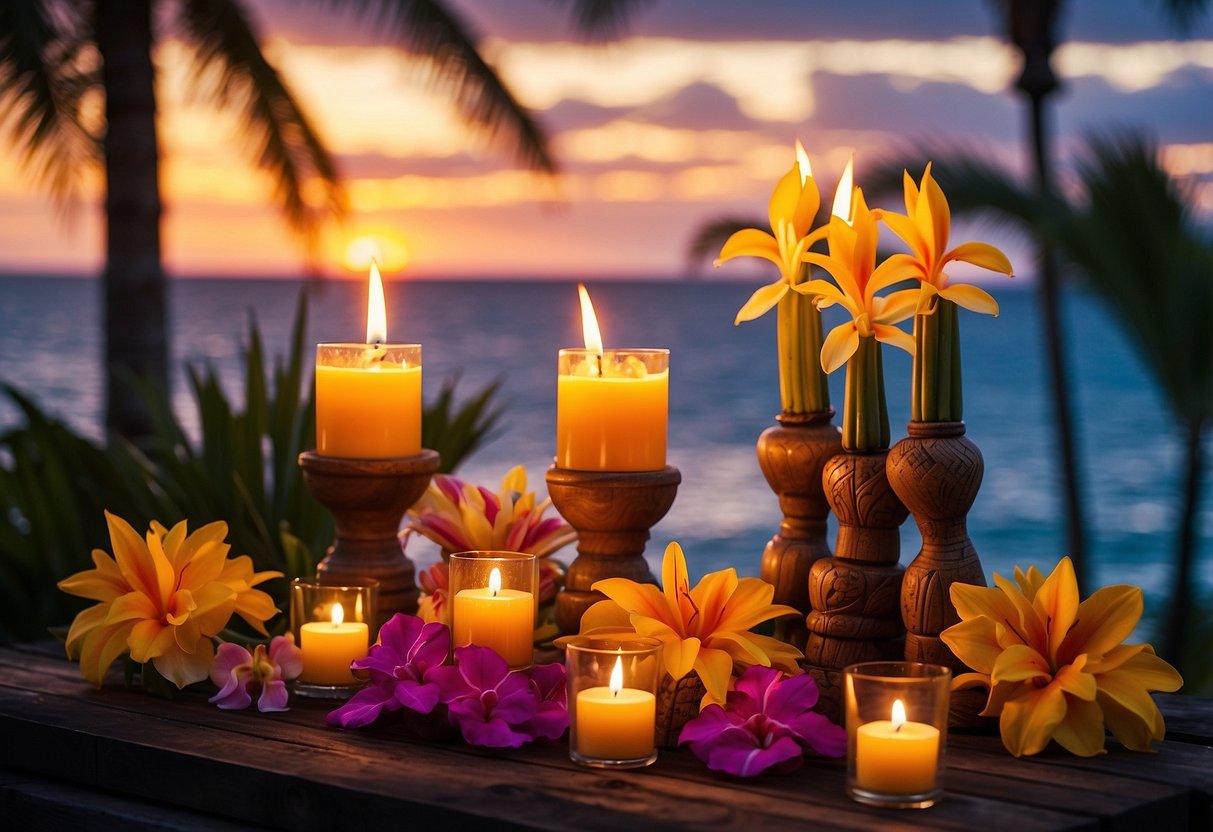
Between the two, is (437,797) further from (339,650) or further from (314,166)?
(314,166)

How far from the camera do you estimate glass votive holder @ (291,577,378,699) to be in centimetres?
167

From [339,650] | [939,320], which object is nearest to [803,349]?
[939,320]

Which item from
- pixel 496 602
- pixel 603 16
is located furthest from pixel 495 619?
pixel 603 16

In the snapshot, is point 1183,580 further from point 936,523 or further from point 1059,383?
point 936,523

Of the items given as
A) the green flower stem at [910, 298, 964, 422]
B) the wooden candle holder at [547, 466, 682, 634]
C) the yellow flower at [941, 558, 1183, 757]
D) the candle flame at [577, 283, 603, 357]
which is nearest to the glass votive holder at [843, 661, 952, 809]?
the yellow flower at [941, 558, 1183, 757]

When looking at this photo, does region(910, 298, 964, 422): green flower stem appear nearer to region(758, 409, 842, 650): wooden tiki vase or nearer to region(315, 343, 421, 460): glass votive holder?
region(758, 409, 842, 650): wooden tiki vase

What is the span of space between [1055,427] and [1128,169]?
2535 mm

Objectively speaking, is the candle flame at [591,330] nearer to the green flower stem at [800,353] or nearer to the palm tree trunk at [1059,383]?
the green flower stem at [800,353]

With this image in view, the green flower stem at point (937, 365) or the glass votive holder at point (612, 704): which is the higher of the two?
the green flower stem at point (937, 365)

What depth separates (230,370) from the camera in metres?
28.6

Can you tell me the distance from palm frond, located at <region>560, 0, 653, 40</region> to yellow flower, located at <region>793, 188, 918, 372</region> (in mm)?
4547

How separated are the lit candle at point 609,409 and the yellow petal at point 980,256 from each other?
0.37 metres

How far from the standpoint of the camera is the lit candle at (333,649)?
1.67 metres

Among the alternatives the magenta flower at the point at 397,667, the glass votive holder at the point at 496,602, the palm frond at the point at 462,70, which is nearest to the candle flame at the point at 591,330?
the glass votive holder at the point at 496,602
